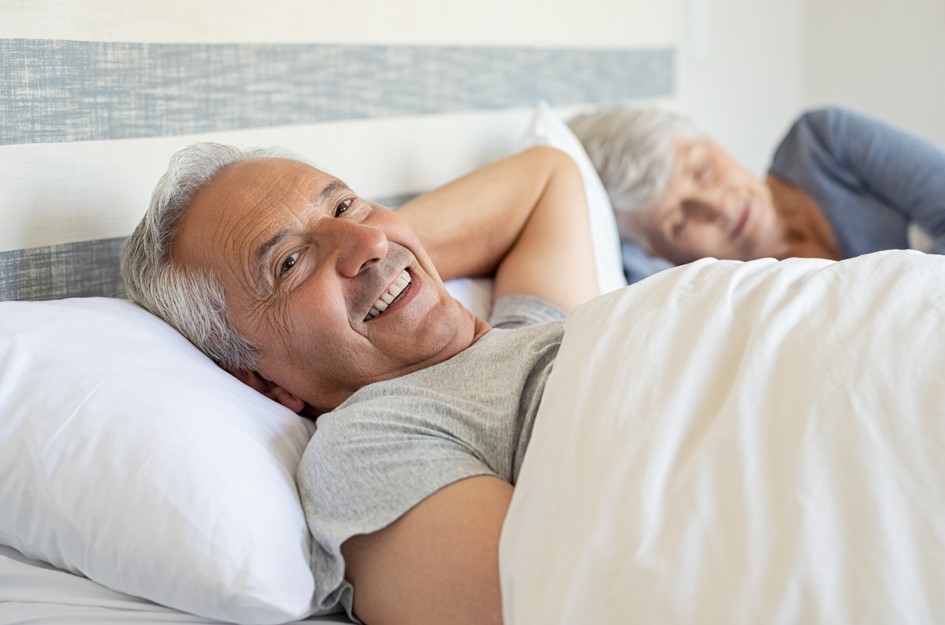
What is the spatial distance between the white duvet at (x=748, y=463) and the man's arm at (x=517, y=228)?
561 mm

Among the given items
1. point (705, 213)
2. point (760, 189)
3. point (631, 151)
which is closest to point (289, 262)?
point (631, 151)

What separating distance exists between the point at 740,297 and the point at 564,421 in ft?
0.83

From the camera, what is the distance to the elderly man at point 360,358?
3.26ft

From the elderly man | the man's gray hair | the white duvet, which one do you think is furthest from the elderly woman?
the white duvet

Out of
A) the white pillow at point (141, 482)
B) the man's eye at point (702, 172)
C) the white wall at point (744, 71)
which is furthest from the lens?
the white wall at point (744, 71)

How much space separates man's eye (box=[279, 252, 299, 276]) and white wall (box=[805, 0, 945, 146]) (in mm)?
2897

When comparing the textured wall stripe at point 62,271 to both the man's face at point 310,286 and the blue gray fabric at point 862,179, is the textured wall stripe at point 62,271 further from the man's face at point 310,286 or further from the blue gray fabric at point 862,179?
the blue gray fabric at point 862,179

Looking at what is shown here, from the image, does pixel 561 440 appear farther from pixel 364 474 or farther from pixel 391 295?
pixel 391 295

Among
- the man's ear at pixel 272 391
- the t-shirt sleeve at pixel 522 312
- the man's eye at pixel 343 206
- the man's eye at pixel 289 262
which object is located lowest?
the man's ear at pixel 272 391

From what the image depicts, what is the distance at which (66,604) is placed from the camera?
102 cm

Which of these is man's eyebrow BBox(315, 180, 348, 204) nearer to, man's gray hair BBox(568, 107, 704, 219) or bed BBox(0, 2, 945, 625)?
bed BBox(0, 2, 945, 625)

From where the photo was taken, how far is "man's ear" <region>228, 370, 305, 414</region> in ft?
4.22

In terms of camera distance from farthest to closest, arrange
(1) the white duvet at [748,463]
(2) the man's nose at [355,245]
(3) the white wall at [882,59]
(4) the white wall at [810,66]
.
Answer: (3) the white wall at [882,59], (4) the white wall at [810,66], (2) the man's nose at [355,245], (1) the white duvet at [748,463]

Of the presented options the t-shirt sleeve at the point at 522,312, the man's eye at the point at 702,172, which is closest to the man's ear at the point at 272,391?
the t-shirt sleeve at the point at 522,312
